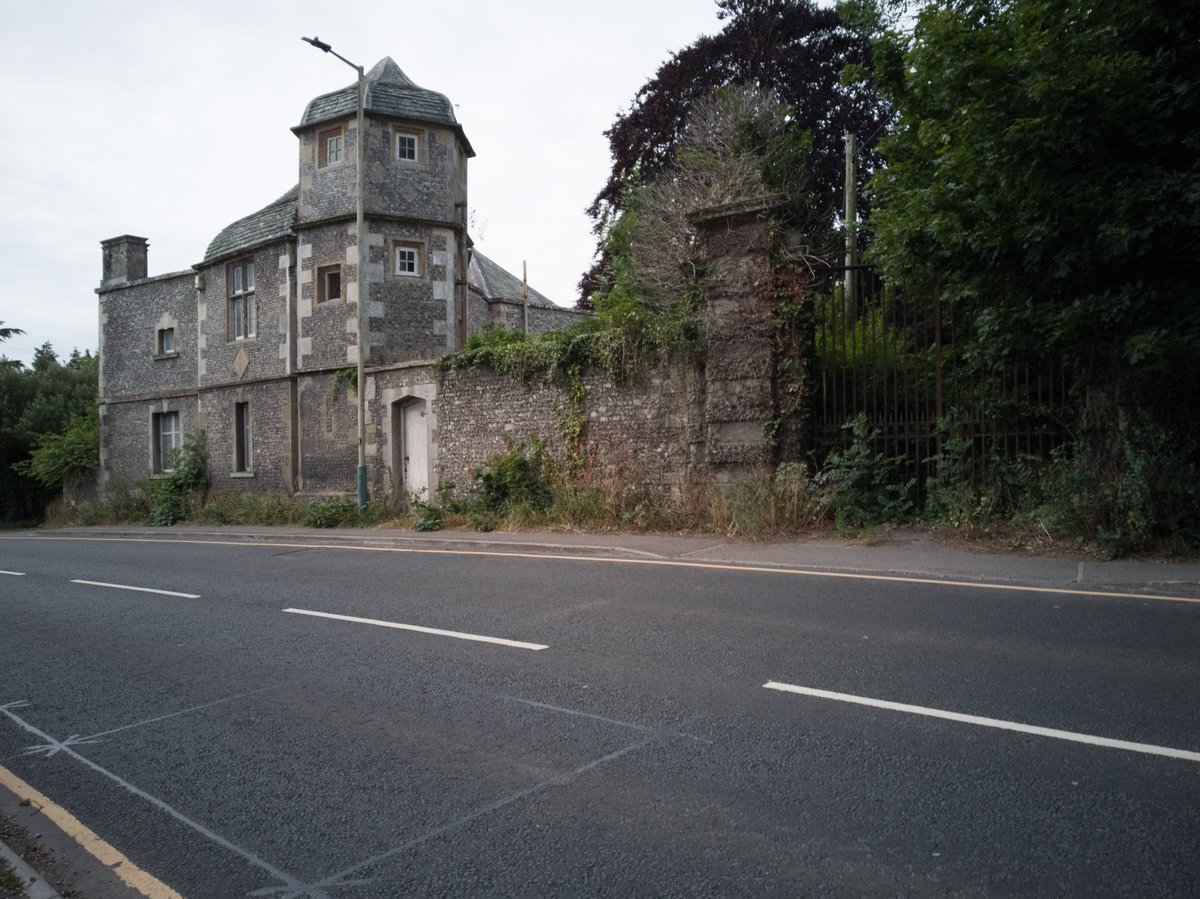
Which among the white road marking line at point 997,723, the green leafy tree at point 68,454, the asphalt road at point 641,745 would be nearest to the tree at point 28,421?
the green leafy tree at point 68,454

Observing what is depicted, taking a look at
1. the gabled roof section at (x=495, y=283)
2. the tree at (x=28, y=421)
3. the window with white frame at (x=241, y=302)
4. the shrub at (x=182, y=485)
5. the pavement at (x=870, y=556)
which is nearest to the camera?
the pavement at (x=870, y=556)

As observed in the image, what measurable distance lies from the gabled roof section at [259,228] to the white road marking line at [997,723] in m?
21.0

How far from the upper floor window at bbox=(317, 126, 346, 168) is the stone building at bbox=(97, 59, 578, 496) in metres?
0.04

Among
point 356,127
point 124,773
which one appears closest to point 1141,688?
point 124,773

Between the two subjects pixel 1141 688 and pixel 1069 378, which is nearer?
pixel 1141 688

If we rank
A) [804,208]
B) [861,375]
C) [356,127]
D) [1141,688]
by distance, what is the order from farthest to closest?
[356,127], [804,208], [861,375], [1141,688]

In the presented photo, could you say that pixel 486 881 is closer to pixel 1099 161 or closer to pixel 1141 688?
pixel 1141 688

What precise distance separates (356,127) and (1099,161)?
57.8ft

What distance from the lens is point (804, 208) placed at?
15.3m

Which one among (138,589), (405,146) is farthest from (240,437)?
(138,589)

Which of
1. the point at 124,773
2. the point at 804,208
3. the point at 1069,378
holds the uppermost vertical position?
the point at 804,208

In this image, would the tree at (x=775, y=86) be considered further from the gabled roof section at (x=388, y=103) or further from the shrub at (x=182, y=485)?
the shrub at (x=182, y=485)

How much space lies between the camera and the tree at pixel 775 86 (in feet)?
73.5

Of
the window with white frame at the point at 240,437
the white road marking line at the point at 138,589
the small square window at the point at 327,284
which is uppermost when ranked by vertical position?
the small square window at the point at 327,284
